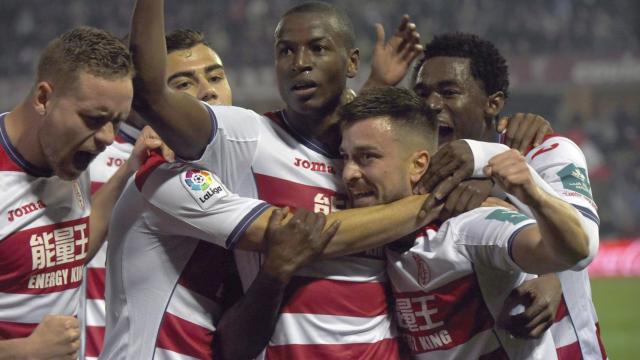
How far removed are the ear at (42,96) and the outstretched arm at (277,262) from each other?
2.76 ft

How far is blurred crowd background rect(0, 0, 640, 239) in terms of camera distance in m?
20.7

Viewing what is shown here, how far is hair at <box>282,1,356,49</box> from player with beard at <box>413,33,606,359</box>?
39 centimetres

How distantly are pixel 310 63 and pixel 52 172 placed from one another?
3.41 feet

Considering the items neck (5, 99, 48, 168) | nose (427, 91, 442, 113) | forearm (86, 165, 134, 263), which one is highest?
nose (427, 91, 442, 113)

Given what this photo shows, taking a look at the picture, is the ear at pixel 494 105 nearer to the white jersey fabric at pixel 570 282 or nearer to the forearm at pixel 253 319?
the white jersey fabric at pixel 570 282

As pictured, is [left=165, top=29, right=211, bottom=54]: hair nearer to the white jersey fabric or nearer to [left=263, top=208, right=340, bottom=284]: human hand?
[left=263, top=208, right=340, bottom=284]: human hand

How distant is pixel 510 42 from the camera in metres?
21.9

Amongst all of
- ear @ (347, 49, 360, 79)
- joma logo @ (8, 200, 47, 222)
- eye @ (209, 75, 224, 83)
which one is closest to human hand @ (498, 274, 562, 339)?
ear @ (347, 49, 360, 79)

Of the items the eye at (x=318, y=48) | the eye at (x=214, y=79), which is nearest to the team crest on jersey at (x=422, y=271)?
the eye at (x=318, y=48)

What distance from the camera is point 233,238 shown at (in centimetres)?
335

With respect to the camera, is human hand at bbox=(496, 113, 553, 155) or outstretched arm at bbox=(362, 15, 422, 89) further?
outstretched arm at bbox=(362, 15, 422, 89)

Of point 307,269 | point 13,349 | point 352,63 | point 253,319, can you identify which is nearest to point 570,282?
point 307,269

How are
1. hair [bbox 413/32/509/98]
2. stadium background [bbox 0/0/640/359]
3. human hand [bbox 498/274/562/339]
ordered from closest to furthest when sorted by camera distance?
human hand [bbox 498/274/562/339]
hair [bbox 413/32/509/98]
stadium background [bbox 0/0/640/359]

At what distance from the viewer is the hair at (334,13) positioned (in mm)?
3869
